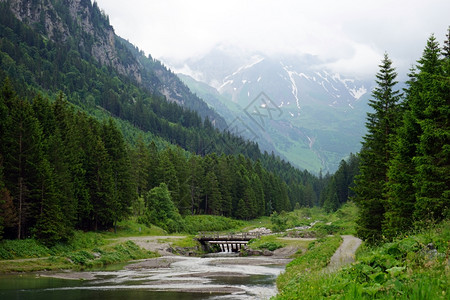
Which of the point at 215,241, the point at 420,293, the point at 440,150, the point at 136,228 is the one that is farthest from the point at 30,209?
the point at 420,293

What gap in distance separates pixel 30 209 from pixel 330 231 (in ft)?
167

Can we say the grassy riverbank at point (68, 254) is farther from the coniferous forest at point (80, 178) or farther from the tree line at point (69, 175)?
the tree line at point (69, 175)

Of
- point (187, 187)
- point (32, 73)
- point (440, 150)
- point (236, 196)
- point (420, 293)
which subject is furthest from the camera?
point (32, 73)

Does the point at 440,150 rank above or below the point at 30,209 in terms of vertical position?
above

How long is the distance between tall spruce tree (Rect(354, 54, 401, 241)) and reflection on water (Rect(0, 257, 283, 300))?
10.1 metres

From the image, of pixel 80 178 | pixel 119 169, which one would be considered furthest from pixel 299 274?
pixel 119 169

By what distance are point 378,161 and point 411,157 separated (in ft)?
16.0

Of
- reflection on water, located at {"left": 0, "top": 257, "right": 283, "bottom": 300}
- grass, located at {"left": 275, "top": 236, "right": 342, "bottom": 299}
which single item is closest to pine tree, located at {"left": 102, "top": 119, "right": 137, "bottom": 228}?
reflection on water, located at {"left": 0, "top": 257, "right": 283, "bottom": 300}

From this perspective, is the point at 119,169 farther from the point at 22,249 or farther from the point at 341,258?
the point at 341,258

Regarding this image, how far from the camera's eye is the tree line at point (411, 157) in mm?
23547

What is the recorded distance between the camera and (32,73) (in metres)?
185

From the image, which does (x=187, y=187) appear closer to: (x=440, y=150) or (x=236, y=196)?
(x=236, y=196)

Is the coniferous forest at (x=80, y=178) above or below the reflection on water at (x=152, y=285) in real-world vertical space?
above

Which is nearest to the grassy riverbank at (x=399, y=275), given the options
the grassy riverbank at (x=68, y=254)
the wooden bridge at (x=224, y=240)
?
the grassy riverbank at (x=68, y=254)
